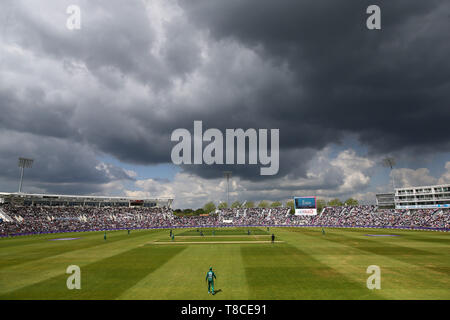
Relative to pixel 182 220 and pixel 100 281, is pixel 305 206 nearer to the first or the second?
pixel 182 220

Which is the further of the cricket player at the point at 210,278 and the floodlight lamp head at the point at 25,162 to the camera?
the floodlight lamp head at the point at 25,162

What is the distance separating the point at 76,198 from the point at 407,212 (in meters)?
117

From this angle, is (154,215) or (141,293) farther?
(154,215)

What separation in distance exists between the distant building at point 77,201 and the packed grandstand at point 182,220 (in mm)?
8600

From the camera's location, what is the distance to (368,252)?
26641 millimetres

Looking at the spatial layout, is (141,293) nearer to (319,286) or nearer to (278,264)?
(319,286)

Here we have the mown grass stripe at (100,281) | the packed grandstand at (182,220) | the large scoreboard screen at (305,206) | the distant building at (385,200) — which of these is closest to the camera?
the mown grass stripe at (100,281)

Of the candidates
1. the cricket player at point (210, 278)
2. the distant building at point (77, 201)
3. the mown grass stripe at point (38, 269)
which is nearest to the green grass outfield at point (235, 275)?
the mown grass stripe at point (38, 269)

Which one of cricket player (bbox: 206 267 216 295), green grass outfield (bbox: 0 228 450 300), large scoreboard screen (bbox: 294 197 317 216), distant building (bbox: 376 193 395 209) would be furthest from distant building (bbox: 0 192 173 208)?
distant building (bbox: 376 193 395 209)

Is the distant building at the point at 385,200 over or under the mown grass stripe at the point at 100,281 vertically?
over

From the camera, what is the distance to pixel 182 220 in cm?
8644

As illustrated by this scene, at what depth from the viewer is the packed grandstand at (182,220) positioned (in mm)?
60719

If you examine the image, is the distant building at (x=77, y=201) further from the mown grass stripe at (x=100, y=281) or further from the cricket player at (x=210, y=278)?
the cricket player at (x=210, y=278)

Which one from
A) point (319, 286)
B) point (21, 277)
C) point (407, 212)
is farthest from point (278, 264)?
point (407, 212)
